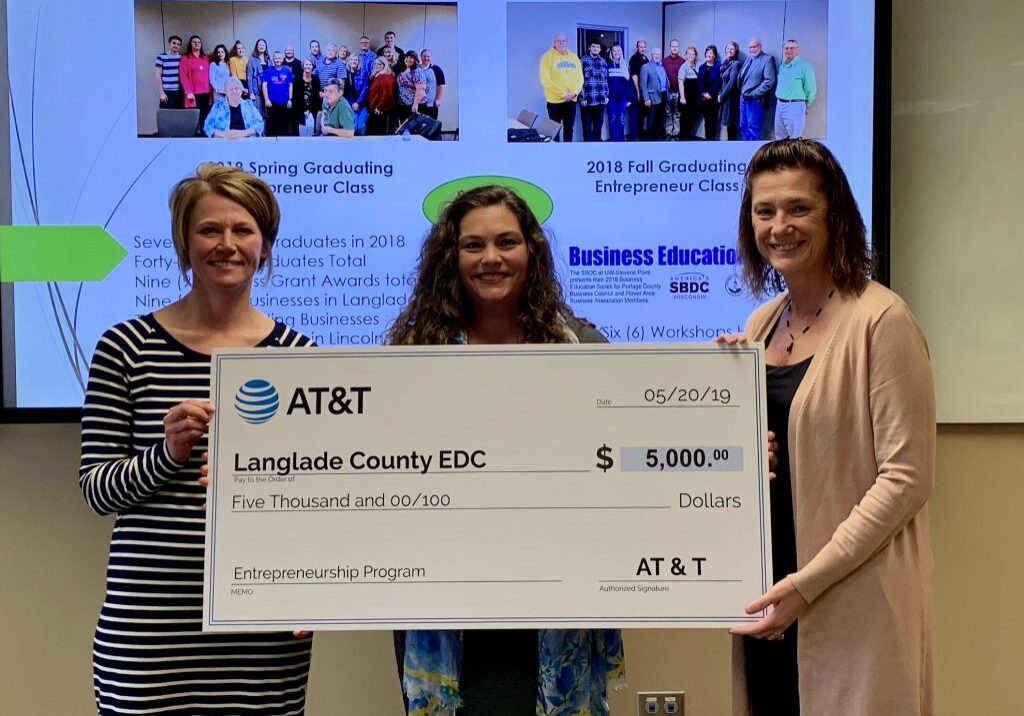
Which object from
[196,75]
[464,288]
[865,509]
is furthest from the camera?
[196,75]

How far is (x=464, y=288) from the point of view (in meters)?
1.58

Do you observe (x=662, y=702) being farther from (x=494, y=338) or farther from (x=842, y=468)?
(x=494, y=338)

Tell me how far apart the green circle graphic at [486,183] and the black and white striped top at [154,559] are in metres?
0.90

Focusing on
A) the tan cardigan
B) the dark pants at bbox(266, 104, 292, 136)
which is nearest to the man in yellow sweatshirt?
the dark pants at bbox(266, 104, 292, 136)

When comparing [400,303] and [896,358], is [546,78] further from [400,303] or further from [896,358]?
[896,358]

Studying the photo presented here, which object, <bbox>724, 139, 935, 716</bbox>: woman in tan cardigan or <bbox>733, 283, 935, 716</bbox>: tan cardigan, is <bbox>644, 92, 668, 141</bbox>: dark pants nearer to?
<bbox>724, 139, 935, 716</bbox>: woman in tan cardigan

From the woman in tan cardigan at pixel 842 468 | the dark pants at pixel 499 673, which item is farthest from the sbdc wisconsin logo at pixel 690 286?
the dark pants at pixel 499 673

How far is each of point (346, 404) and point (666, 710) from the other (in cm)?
150

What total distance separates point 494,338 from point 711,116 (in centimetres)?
104

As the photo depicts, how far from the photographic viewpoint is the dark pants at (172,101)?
2.17 metres

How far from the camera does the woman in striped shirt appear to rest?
146 cm

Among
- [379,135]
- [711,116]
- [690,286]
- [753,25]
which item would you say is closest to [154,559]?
[379,135]

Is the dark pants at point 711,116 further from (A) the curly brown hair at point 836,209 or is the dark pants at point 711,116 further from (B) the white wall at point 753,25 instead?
(A) the curly brown hair at point 836,209

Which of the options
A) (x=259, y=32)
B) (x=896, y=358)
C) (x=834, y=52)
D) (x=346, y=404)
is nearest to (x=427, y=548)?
(x=346, y=404)
